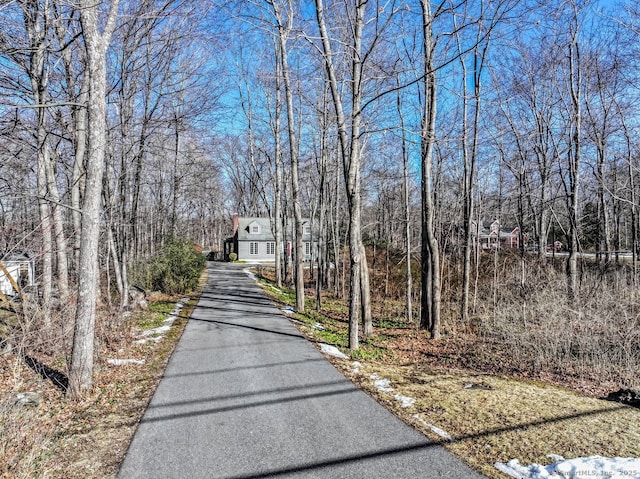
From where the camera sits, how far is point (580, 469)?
3441mm

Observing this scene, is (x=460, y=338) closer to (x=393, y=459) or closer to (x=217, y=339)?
(x=217, y=339)

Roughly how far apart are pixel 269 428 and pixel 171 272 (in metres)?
13.5

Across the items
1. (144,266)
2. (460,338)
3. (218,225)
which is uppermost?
(218,225)

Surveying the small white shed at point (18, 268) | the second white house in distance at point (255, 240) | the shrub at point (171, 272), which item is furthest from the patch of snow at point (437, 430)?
the second white house in distance at point (255, 240)

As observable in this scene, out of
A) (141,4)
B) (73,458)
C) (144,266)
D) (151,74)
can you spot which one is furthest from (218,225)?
(73,458)

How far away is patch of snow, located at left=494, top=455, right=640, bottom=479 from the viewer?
132 inches

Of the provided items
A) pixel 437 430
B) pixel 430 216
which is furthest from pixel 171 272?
pixel 437 430

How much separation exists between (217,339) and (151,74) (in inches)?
358

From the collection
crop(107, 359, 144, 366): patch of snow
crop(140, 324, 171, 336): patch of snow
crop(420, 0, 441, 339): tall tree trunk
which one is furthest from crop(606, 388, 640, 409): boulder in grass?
crop(140, 324, 171, 336): patch of snow

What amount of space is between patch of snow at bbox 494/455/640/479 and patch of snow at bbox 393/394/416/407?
5.18 feet

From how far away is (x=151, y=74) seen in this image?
12.5 meters

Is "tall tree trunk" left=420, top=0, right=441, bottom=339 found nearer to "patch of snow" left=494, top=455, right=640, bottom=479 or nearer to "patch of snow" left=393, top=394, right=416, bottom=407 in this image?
"patch of snow" left=393, top=394, right=416, bottom=407

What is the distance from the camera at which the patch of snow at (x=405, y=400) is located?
5118mm

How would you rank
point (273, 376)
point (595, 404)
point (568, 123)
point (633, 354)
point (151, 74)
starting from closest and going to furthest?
point (595, 404) < point (273, 376) < point (633, 354) < point (151, 74) < point (568, 123)
